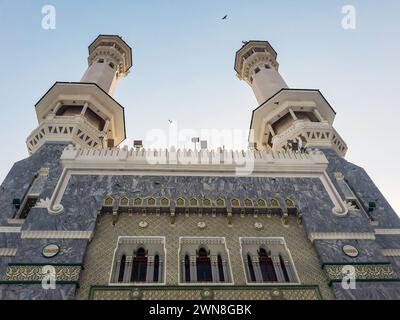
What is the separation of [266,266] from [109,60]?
48.0 ft

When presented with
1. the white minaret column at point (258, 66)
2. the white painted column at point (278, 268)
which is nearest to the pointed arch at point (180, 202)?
the white painted column at point (278, 268)

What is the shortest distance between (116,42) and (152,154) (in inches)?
469

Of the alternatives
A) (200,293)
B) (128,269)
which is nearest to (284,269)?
(200,293)

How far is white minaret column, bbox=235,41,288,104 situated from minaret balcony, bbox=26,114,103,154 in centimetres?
822

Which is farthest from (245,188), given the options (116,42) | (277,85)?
(116,42)

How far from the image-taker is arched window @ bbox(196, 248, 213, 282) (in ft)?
27.2

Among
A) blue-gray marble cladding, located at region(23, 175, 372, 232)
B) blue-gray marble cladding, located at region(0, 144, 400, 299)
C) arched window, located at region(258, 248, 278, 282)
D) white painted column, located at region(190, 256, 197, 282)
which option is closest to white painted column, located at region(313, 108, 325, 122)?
blue-gray marble cladding, located at region(0, 144, 400, 299)

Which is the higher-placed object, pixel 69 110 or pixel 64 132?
pixel 69 110

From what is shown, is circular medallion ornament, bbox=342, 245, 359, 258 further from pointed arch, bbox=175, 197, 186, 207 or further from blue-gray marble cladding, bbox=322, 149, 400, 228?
pointed arch, bbox=175, 197, 186, 207

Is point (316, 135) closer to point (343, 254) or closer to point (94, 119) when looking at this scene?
point (343, 254)

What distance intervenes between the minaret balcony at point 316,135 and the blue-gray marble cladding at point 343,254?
191 inches

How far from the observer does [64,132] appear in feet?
43.0
